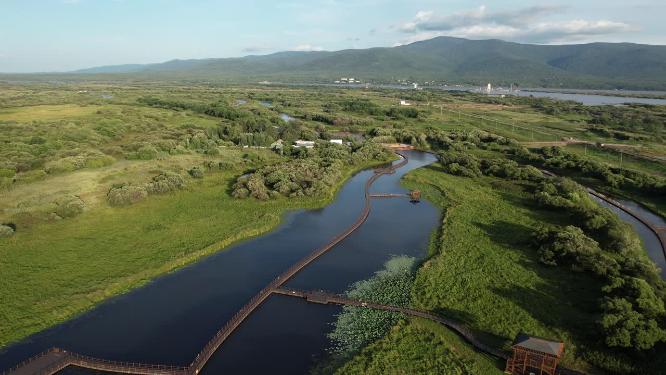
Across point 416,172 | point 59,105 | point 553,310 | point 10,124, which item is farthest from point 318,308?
point 59,105

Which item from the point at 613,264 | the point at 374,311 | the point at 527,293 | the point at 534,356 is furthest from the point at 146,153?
the point at 613,264

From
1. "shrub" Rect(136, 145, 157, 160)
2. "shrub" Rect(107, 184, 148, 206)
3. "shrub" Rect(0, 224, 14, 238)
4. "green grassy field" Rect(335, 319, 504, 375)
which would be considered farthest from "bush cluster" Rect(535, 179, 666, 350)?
"shrub" Rect(136, 145, 157, 160)

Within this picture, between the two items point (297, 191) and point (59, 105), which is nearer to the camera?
point (297, 191)

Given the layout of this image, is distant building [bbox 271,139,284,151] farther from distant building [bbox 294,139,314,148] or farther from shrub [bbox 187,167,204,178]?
shrub [bbox 187,167,204,178]

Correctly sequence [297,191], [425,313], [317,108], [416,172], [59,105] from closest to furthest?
[425,313] → [297,191] → [416,172] → [59,105] → [317,108]

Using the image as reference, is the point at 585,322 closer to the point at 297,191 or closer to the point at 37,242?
the point at 297,191

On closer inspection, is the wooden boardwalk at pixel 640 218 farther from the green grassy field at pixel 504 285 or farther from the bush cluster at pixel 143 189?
the bush cluster at pixel 143 189

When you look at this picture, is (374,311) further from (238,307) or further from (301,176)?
(301,176)

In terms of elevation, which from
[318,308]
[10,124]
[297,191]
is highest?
[10,124]

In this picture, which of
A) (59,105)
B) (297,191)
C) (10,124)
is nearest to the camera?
(297,191)
